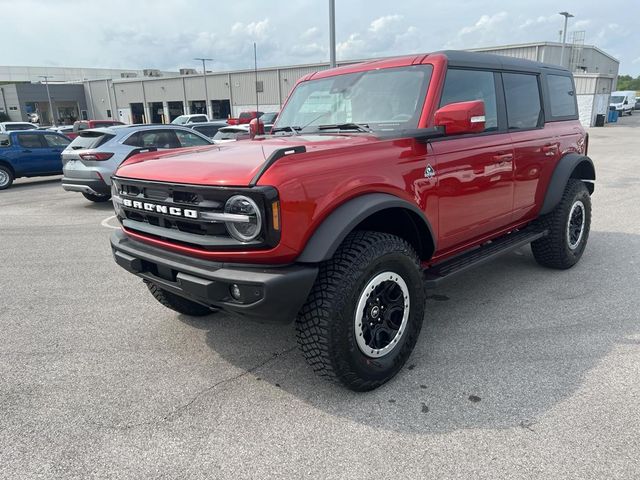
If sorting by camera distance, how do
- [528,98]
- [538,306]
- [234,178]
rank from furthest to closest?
[528,98] < [538,306] < [234,178]

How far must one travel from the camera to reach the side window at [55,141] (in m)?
13.7

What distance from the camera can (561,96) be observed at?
5.05 m

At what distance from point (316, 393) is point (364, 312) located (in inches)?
23.5

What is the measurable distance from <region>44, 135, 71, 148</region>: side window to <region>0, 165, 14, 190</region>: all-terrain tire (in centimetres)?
131

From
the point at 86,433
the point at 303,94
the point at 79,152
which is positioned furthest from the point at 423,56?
the point at 79,152

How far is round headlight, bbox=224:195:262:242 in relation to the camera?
2.48m

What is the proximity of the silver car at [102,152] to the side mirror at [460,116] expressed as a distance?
7138mm

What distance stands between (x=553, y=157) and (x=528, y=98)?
64 cm

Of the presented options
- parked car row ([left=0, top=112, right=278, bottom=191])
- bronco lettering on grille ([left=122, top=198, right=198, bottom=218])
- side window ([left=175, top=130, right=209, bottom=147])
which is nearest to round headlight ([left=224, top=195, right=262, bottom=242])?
bronco lettering on grille ([left=122, top=198, right=198, bottom=218])

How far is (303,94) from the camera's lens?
4.39m

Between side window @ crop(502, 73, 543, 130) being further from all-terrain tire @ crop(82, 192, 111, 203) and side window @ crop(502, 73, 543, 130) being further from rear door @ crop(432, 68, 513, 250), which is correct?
all-terrain tire @ crop(82, 192, 111, 203)

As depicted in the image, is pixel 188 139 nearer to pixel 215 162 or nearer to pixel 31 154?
pixel 31 154

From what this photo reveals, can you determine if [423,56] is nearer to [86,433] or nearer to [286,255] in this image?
[286,255]

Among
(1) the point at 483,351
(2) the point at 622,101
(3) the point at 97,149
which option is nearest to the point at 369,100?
(1) the point at 483,351
